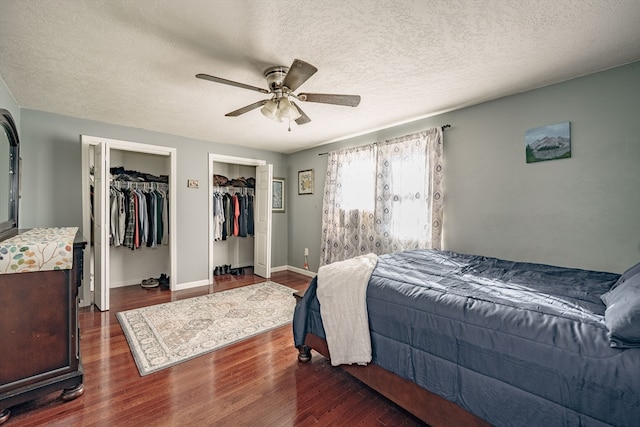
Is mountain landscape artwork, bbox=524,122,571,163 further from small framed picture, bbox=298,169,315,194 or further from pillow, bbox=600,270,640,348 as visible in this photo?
small framed picture, bbox=298,169,315,194

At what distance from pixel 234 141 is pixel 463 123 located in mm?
3320

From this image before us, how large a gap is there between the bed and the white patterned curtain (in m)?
1.32

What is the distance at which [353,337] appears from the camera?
1.77m

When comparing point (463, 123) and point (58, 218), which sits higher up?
point (463, 123)

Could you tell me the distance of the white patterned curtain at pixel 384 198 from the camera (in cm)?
313

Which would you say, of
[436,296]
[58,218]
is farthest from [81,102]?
[436,296]

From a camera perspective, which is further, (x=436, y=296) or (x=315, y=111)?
(x=315, y=111)

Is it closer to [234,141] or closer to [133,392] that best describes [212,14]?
[133,392]

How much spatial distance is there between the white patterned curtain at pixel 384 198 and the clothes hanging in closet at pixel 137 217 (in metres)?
2.54

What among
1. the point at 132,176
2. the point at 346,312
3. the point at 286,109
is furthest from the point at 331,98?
the point at 132,176

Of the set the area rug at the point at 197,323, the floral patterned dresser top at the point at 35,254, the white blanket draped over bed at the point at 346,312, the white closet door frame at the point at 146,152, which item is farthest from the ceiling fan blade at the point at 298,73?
the white closet door frame at the point at 146,152

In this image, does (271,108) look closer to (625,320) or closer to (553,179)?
(625,320)

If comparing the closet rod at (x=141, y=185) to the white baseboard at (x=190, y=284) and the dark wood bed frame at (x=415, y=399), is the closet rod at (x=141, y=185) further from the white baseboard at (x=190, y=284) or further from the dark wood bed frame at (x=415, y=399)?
the dark wood bed frame at (x=415, y=399)

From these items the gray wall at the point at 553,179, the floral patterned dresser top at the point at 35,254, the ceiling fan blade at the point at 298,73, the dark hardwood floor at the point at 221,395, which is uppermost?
the ceiling fan blade at the point at 298,73
